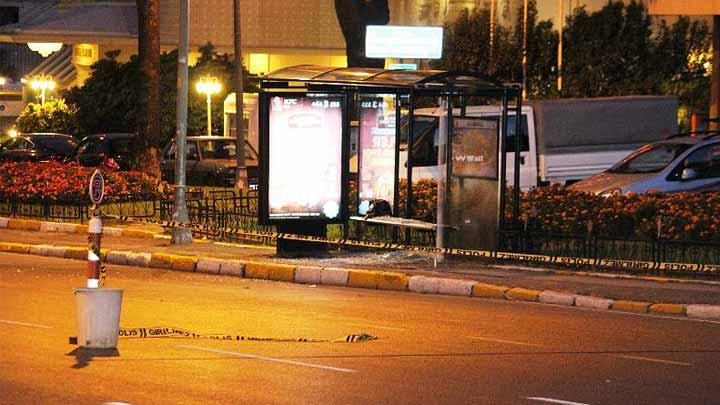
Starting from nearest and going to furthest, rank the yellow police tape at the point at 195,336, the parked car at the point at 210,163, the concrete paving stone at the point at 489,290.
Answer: the yellow police tape at the point at 195,336
the concrete paving stone at the point at 489,290
the parked car at the point at 210,163

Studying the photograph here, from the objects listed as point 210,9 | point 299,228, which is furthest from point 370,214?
point 210,9

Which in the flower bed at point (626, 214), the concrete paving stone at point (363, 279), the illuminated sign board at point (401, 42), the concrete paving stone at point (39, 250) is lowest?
the concrete paving stone at point (363, 279)

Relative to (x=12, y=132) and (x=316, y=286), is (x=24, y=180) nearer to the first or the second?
(x=316, y=286)

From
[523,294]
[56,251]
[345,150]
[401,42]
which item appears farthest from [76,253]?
[401,42]

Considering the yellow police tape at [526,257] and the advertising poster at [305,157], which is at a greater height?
the advertising poster at [305,157]

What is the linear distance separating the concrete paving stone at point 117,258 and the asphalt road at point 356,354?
3916 mm

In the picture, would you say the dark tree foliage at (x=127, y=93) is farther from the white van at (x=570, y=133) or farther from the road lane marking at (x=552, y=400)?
the road lane marking at (x=552, y=400)

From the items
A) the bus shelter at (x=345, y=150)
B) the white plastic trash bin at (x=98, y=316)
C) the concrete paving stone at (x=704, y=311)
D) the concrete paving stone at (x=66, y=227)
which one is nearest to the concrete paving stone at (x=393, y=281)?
the bus shelter at (x=345, y=150)

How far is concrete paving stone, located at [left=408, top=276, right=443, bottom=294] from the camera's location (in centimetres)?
1723

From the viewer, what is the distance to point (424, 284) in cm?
1734

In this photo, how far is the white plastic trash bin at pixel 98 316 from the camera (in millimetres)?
11539

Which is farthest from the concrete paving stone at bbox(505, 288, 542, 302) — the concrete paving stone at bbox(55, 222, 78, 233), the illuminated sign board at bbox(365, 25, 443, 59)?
the illuminated sign board at bbox(365, 25, 443, 59)

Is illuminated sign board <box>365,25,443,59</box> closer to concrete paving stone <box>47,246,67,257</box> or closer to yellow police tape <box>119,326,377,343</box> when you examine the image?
concrete paving stone <box>47,246,67,257</box>

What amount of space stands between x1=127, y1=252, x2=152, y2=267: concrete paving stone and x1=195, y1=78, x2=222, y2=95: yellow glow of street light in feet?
77.1
